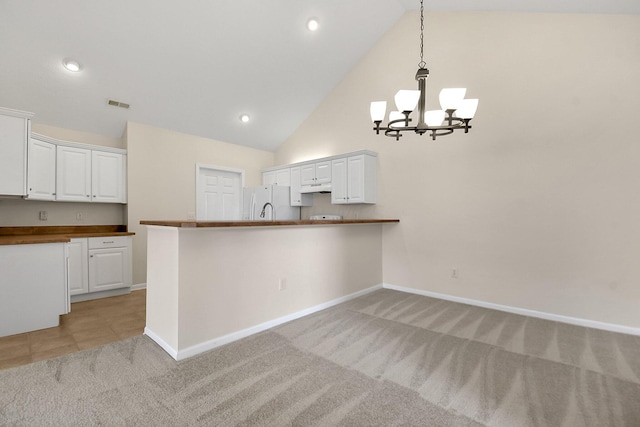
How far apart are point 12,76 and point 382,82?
180 inches

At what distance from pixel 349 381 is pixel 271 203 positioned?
3.70 m

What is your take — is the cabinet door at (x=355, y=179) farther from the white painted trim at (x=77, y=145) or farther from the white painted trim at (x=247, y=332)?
the white painted trim at (x=77, y=145)

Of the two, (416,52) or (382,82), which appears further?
(382,82)

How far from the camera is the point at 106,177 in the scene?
4086mm

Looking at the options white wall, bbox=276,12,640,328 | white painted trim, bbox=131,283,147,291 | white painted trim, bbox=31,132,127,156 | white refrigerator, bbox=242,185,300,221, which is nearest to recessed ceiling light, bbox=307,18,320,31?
white wall, bbox=276,12,640,328

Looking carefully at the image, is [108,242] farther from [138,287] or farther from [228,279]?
[228,279]

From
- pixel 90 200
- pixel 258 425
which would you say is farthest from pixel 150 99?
pixel 258 425

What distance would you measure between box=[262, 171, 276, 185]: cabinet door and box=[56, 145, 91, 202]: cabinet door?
2.82 metres

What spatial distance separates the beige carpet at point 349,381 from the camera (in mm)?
1543

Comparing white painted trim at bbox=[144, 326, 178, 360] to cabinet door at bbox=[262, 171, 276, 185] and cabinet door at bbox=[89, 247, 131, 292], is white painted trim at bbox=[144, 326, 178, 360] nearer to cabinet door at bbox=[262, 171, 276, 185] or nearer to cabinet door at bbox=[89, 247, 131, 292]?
cabinet door at bbox=[89, 247, 131, 292]

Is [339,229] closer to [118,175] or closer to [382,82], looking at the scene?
[382,82]

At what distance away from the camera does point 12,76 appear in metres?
3.21

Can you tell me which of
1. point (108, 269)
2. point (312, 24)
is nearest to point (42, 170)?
point (108, 269)

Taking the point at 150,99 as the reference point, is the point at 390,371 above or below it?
below
